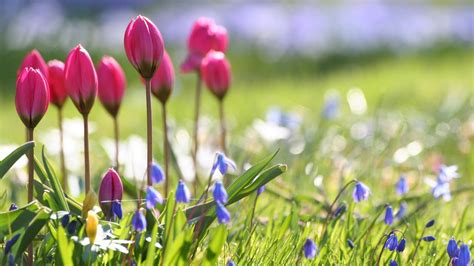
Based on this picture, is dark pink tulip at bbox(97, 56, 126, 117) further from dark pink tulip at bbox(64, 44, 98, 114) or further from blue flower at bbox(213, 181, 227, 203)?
blue flower at bbox(213, 181, 227, 203)

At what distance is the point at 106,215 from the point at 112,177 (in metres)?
0.12

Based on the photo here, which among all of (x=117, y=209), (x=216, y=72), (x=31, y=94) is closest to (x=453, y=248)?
(x=117, y=209)

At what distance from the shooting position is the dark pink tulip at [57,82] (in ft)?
7.14

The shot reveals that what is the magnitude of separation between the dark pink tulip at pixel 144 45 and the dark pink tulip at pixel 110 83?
0.23 meters

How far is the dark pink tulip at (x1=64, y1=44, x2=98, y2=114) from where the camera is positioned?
1.85 metres

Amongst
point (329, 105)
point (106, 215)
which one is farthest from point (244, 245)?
point (329, 105)

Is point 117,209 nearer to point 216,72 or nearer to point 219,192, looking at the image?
point 219,192

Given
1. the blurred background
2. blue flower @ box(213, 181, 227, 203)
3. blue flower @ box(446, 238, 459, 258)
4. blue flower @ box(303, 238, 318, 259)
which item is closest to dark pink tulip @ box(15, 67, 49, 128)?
blue flower @ box(213, 181, 227, 203)

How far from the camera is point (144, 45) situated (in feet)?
6.07

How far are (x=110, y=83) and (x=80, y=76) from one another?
0.25m

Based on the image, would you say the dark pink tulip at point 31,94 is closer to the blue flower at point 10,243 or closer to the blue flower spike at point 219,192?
the blue flower at point 10,243

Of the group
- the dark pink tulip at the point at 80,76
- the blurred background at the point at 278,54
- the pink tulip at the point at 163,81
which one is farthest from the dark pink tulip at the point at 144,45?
the blurred background at the point at 278,54

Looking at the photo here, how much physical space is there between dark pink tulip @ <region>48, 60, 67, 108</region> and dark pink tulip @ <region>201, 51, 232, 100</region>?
0.38 meters

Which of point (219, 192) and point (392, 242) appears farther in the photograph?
point (392, 242)
